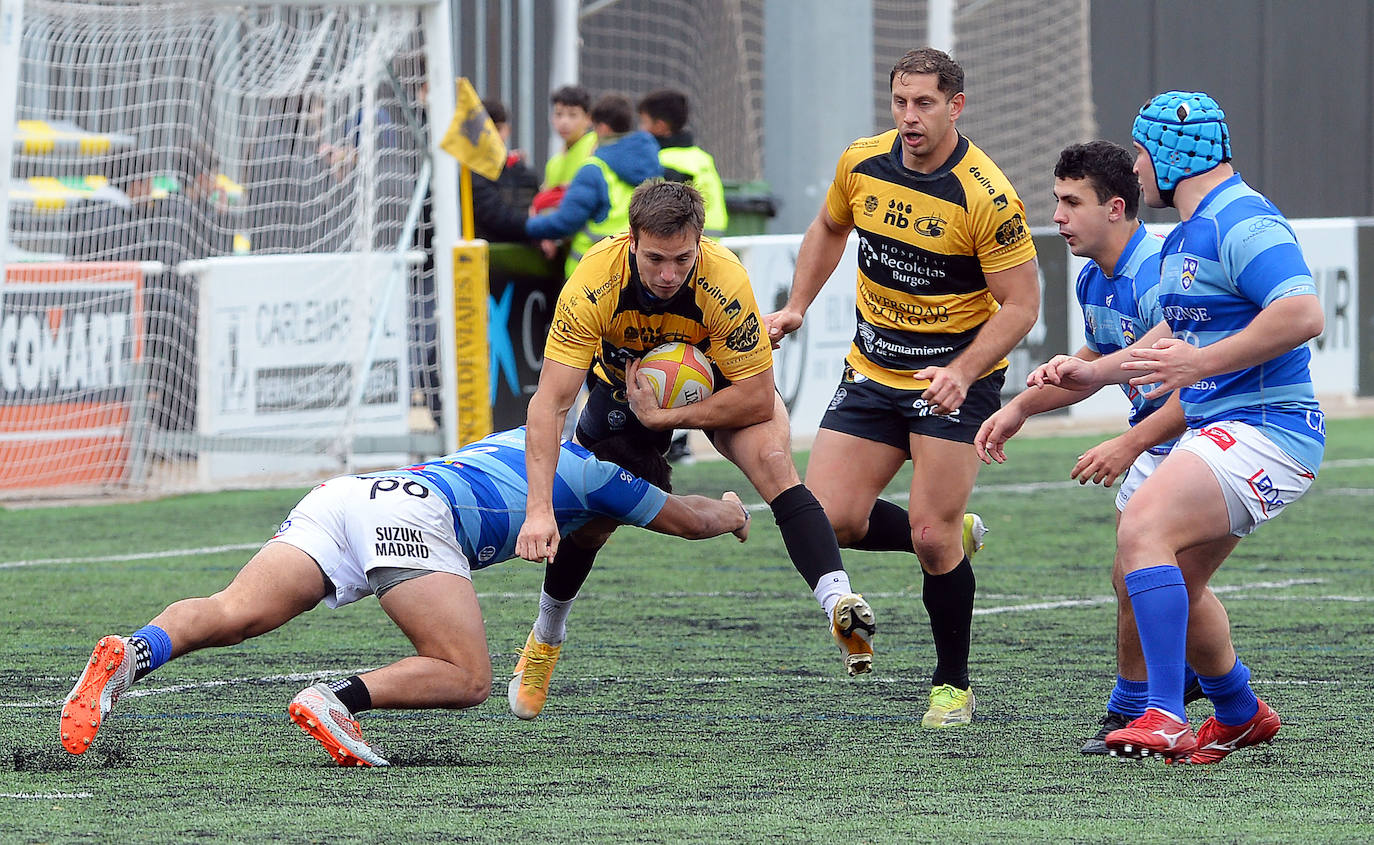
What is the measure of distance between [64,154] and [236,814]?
30.8ft

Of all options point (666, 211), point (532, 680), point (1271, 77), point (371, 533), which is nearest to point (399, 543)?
point (371, 533)

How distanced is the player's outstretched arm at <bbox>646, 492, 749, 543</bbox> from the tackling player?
0.16 meters

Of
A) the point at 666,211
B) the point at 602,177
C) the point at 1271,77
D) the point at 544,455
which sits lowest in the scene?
the point at 544,455

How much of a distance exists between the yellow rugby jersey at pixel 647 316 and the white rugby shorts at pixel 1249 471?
140cm

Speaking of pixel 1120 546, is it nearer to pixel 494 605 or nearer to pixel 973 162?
pixel 973 162

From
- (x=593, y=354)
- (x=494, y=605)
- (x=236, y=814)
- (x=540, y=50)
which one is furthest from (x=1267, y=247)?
(x=540, y=50)

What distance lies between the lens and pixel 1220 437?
4.86 meters

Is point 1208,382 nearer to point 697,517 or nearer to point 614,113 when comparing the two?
point 697,517

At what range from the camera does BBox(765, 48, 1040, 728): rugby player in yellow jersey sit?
230 inches

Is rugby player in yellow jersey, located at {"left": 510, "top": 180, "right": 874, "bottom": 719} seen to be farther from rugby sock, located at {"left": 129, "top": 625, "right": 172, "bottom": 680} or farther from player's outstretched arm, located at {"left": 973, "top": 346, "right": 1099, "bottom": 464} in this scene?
rugby sock, located at {"left": 129, "top": 625, "right": 172, "bottom": 680}

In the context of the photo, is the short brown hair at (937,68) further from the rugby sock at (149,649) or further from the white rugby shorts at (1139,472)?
the rugby sock at (149,649)

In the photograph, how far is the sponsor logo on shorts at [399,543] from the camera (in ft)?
16.8

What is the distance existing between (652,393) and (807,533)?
24.1 inches

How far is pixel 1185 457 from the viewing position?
486 centimetres
